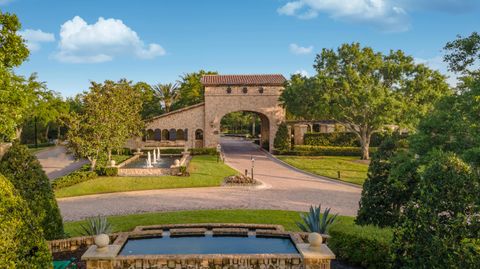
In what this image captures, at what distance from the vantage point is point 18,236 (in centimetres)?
516

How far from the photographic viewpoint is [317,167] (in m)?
33.0

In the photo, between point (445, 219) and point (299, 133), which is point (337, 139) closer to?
point (299, 133)

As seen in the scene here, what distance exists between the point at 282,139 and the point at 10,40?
101 feet

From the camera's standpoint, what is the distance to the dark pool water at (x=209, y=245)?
9930 millimetres

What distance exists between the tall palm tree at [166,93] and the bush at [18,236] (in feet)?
195

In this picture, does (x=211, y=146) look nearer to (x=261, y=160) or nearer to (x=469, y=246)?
(x=261, y=160)

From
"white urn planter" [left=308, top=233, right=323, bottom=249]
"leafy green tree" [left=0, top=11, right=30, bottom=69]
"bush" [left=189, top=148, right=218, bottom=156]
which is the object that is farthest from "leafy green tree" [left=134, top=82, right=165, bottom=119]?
"white urn planter" [left=308, top=233, right=323, bottom=249]

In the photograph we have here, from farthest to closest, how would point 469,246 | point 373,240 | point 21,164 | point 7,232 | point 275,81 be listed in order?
point 275,81 → point 21,164 → point 373,240 → point 469,246 → point 7,232

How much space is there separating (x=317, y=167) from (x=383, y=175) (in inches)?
897

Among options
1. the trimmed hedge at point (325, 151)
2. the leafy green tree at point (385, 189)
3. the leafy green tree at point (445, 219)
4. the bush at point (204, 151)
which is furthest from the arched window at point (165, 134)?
the leafy green tree at point (445, 219)

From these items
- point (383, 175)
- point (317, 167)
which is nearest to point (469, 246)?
point (383, 175)

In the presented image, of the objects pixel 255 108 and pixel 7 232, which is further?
pixel 255 108

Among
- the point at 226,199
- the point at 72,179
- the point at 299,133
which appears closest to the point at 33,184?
the point at 226,199

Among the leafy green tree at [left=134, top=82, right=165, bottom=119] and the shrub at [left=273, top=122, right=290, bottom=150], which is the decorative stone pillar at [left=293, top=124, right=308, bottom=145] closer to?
the shrub at [left=273, top=122, right=290, bottom=150]
